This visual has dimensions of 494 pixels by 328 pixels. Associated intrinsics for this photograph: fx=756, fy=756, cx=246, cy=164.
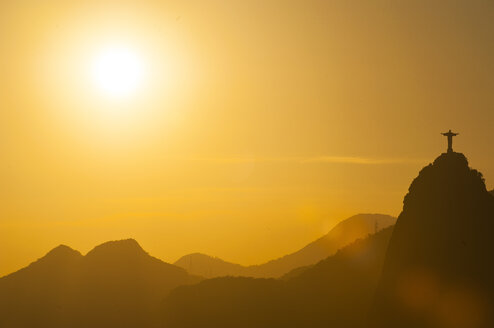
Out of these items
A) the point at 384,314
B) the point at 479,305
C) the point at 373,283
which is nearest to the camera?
the point at 479,305

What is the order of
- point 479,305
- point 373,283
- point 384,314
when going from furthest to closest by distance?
point 373,283 < point 384,314 < point 479,305

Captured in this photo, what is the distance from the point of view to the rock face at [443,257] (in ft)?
341

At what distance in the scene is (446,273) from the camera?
10575cm

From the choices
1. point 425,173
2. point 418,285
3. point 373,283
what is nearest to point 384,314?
point 418,285

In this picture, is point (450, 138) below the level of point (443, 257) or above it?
above

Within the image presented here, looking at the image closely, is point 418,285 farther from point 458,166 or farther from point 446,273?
point 458,166

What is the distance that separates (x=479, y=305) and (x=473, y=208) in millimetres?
14113

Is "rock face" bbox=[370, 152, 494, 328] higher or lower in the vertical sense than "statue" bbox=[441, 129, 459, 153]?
lower

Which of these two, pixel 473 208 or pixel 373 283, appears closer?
pixel 473 208

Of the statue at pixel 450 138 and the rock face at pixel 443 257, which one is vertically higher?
the statue at pixel 450 138

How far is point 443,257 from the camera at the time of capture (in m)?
107

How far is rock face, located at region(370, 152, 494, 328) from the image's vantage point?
341 feet

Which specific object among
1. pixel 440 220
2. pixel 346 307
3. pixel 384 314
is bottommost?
pixel 346 307

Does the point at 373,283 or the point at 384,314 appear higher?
the point at 384,314
